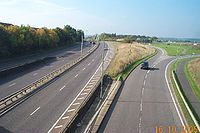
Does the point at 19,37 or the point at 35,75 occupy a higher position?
the point at 19,37

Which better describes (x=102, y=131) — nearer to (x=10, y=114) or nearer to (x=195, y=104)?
(x=10, y=114)

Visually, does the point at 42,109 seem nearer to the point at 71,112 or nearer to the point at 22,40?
the point at 71,112

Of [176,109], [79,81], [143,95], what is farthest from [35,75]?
[176,109]

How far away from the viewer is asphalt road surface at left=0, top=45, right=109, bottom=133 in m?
24.0

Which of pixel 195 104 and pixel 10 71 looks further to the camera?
pixel 10 71

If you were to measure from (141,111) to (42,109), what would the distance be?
1010 centimetres

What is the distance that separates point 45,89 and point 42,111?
10.3 metres

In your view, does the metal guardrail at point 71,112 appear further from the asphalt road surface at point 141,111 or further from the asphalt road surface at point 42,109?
the asphalt road surface at point 141,111

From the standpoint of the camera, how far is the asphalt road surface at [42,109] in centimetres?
2405

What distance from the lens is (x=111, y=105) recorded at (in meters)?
30.3

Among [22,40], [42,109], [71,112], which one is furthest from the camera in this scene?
[22,40]

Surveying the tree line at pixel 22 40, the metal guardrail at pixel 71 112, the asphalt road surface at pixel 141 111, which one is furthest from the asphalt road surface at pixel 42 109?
the tree line at pixel 22 40

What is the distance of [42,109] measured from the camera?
29062 mm

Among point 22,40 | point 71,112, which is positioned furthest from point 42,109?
point 22,40
